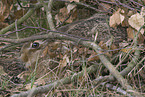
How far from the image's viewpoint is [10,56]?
9.21 feet

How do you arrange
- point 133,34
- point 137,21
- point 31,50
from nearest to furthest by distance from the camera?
1. point 137,21
2. point 133,34
3. point 31,50

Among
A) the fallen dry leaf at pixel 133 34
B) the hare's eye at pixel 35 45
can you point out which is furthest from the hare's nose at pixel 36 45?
the fallen dry leaf at pixel 133 34

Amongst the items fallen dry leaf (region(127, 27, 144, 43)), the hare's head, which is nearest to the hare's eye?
the hare's head

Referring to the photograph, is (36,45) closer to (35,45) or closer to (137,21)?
(35,45)

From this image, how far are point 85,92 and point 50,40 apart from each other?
994mm

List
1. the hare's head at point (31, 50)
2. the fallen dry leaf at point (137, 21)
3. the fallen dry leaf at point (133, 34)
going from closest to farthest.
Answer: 1. the fallen dry leaf at point (137, 21)
2. the fallen dry leaf at point (133, 34)
3. the hare's head at point (31, 50)

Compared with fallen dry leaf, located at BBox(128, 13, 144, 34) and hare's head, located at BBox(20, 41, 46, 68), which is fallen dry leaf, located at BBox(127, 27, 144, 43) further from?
hare's head, located at BBox(20, 41, 46, 68)

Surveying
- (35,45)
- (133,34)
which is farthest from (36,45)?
(133,34)

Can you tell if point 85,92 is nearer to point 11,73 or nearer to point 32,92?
point 32,92

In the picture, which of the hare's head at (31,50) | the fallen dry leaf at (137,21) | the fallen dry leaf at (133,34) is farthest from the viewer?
the hare's head at (31,50)

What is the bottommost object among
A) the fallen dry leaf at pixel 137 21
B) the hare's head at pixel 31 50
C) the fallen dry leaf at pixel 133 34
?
the hare's head at pixel 31 50

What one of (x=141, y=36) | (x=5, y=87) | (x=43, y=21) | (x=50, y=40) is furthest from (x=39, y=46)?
(x=141, y=36)

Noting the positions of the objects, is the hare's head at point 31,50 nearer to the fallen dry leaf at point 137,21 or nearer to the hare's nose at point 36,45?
the hare's nose at point 36,45

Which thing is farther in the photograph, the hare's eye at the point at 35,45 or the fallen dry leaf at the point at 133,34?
the hare's eye at the point at 35,45
